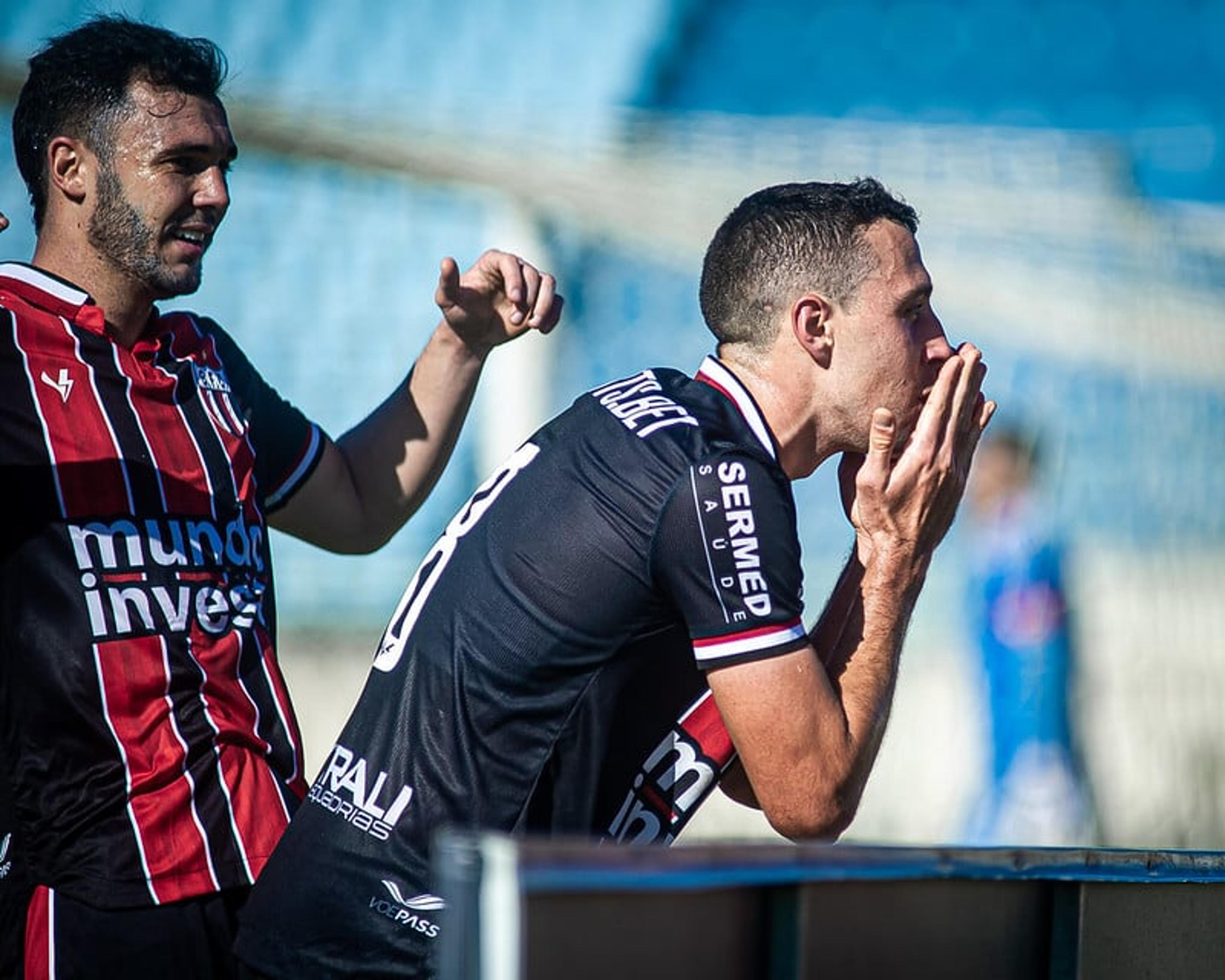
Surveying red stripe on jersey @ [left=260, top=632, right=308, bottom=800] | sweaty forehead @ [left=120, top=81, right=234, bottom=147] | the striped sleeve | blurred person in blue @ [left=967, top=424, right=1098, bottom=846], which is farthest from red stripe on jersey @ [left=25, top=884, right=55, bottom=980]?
blurred person in blue @ [left=967, top=424, right=1098, bottom=846]

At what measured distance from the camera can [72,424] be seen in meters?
2.88

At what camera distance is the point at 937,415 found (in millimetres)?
2887

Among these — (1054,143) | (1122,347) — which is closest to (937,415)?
(1122,347)

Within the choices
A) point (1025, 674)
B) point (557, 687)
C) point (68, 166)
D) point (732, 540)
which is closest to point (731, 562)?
point (732, 540)

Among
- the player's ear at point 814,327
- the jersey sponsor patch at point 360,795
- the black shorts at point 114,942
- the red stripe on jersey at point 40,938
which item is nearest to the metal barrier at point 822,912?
the jersey sponsor patch at point 360,795

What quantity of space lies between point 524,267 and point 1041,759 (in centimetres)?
556

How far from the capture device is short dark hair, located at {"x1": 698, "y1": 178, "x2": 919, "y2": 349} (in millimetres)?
2932

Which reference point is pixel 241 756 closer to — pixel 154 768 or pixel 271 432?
pixel 154 768

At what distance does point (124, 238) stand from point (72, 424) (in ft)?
1.19

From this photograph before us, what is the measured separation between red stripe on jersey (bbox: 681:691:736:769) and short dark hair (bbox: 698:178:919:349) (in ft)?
2.19

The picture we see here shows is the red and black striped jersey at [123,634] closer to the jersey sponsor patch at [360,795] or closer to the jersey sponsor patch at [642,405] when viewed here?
the jersey sponsor patch at [360,795]

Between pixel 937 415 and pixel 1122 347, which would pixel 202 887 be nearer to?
pixel 937 415

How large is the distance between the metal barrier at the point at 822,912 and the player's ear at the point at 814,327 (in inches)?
39.8

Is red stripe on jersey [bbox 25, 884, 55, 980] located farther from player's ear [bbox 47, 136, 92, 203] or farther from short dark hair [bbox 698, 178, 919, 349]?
short dark hair [bbox 698, 178, 919, 349]
